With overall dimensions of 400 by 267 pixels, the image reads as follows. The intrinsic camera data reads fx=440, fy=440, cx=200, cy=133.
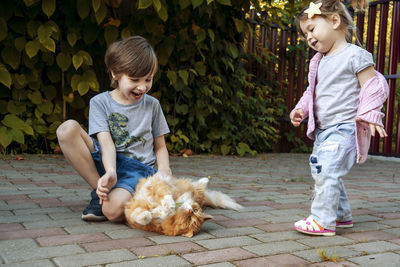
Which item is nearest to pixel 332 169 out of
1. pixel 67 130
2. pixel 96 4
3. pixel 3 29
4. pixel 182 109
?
pixel 67 130

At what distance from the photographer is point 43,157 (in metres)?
4.96

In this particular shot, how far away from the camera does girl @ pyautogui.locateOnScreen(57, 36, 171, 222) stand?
Answer: 2432mm

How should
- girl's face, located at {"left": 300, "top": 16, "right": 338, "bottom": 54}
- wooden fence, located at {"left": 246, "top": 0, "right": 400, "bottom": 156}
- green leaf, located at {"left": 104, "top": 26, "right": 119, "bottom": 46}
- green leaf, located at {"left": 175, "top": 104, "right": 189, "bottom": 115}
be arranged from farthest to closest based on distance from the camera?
wooden fence, located at {"left": 246, "top": 0, "right": 400, "bottom": 156}
green leaf, located at {"left": 175, "top": 104, "right": 189, "bottom": 115}
green leaf, located at {"left": 104, "top": 26, "right": 119, "bottom": 46}
girl's face, located at {"left": 300, "top": 16, "right": 338, "bottom": 54}

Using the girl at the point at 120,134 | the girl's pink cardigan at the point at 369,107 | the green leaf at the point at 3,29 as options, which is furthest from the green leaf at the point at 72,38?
the girl's pink cardigan at the point at 369,107

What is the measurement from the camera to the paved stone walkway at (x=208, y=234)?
1.82 metres

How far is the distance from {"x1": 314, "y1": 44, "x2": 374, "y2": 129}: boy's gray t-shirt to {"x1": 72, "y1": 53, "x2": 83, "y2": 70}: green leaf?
3193mm

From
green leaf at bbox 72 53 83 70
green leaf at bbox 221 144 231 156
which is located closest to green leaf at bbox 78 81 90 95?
green leaf at bbox 72 53 83 70

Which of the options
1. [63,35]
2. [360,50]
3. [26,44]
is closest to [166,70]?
[63,35]

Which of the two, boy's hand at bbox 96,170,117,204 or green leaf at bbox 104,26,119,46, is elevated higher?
green leaf at bbox 104,26,119,46

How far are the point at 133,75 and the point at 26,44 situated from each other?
9.34ft

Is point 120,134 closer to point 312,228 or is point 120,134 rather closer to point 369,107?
point 312,228

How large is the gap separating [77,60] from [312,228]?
356cm

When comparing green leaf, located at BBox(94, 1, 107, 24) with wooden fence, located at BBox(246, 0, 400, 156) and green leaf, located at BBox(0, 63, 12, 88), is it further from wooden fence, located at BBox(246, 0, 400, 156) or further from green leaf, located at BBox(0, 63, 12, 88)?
wooden fence, located at BBox(246, 0, 400, 156)

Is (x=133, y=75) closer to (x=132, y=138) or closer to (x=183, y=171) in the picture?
(x=132, y=138)
